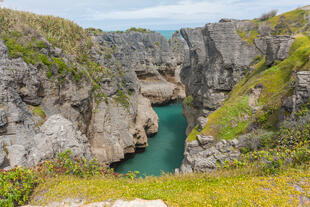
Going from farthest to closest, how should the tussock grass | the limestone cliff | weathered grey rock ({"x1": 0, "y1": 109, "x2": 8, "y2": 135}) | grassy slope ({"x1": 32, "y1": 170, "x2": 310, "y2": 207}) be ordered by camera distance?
the tussock grass < the limestone cliff < weathered grey rock ({"x1": 0, "y1": 109, "x2": 8, "y2": 135}) < grassy slope ({"x1": 32, "y1": 170, "x2": 310, "y2": 207})

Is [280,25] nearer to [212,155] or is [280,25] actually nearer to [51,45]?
[212,155]

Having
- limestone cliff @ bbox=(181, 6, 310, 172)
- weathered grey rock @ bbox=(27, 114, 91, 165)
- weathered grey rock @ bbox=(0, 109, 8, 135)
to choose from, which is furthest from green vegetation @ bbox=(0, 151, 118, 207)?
limestone cliff @ bbox=(181, 6, 310, 172)

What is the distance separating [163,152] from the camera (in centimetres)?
3250

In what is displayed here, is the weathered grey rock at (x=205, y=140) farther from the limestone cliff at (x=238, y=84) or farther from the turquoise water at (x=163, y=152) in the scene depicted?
the turquoise water at (x=163, y=152)

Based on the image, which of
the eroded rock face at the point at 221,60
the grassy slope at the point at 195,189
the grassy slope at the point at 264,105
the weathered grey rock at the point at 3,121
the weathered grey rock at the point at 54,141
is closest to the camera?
the grassy slope at the point at 195,189

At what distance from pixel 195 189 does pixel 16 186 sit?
6.95 meters

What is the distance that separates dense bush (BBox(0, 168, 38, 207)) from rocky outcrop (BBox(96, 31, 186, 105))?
39.1 meters

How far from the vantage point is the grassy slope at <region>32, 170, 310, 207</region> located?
269 inches

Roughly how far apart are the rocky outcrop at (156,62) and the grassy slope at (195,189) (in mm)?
39171

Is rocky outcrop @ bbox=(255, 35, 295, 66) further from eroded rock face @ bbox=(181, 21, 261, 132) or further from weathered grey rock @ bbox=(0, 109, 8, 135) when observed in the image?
weathered grey rock @ bbox=(0, 109, 8, 135)

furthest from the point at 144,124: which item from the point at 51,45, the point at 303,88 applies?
the point at 303,88

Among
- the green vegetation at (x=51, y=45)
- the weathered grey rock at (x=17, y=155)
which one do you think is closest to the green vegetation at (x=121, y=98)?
the green vegetation at (x=51, y=45)

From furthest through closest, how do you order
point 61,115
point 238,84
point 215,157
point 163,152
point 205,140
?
point 163,152 → point 238,84 → point 61,115 → point 205,140 → point 215,157

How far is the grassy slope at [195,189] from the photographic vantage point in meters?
6.84
